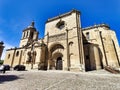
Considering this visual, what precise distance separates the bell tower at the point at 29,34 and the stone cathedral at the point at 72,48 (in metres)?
7.29

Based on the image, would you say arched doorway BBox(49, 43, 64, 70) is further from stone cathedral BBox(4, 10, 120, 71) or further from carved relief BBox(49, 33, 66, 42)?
carved relief BBox(49, 33, 66, 42)

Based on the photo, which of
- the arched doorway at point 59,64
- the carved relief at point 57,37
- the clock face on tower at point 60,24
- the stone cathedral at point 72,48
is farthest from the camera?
the clock face on tower at point 60,24

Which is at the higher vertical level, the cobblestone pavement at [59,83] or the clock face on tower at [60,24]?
the clock face on tower at [60,24]

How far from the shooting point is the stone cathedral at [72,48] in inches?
795

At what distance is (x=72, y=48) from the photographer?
67.5 feet

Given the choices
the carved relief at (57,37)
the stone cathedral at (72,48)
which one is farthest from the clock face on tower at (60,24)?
the carved relief at (57,37)

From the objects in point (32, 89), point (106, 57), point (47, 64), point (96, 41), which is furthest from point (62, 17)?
point (32, 89)

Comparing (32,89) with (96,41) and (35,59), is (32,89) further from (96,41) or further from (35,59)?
(96,41)

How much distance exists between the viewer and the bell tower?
114 feet

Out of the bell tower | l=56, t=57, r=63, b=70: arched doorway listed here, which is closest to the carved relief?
l=56, t=57, r=63, b=70: arched doorway

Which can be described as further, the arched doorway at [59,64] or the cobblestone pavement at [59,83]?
the arched doorway at [59,64]

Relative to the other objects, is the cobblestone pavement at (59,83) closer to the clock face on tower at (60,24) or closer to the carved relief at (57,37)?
the carved relief at (57,37)

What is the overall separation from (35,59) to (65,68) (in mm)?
7302

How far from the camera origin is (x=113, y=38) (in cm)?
2653
